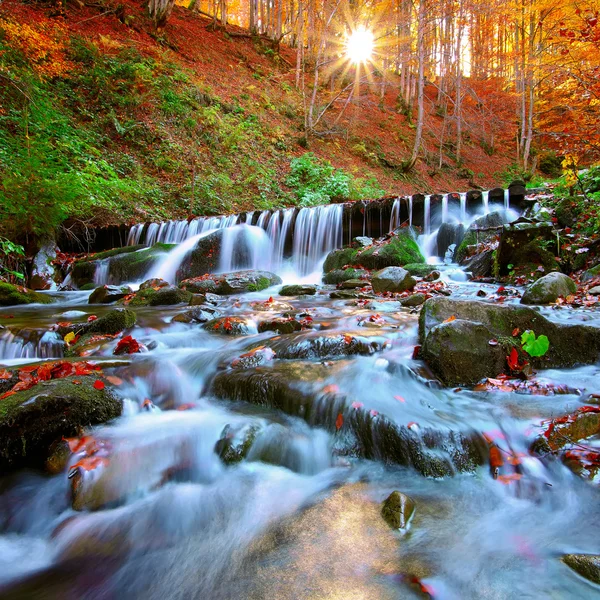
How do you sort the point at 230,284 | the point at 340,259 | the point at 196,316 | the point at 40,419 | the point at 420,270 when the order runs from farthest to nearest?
the point at 340,259 → the point at 420,270 → the point at 230,284 → the point at 196,316 → the point at 40,419

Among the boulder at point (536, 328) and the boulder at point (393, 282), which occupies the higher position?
the boulder at point (393, 282)

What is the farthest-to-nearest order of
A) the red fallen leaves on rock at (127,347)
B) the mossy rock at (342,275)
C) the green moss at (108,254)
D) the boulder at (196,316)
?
the green moss at (108,254) → the mossy rock at (342,275) → the boulder at (196,316) → the red fallen leaves on rock at (127,347)

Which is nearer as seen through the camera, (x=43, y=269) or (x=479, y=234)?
(x=479, y=234)

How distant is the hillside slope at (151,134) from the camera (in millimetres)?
9984

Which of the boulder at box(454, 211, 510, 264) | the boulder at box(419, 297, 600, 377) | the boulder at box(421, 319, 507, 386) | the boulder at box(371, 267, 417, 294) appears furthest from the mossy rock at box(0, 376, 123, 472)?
the boulder at box(454, 211, 510, 264)

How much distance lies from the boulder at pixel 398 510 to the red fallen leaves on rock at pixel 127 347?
325 cm

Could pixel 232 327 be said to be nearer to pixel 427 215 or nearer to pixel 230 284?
pixel 230 284

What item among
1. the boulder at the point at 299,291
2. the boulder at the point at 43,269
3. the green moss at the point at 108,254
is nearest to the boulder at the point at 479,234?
the boulder at the point at 299,291

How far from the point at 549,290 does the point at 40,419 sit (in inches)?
239

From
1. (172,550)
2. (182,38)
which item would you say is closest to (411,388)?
(172,550)

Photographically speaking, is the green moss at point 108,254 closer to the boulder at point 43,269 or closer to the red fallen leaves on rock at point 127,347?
the boulder at point 43,269

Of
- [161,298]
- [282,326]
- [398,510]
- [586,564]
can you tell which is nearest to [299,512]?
[398,510]

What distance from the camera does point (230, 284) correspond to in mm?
8531

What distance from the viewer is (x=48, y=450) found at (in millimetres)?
2484
